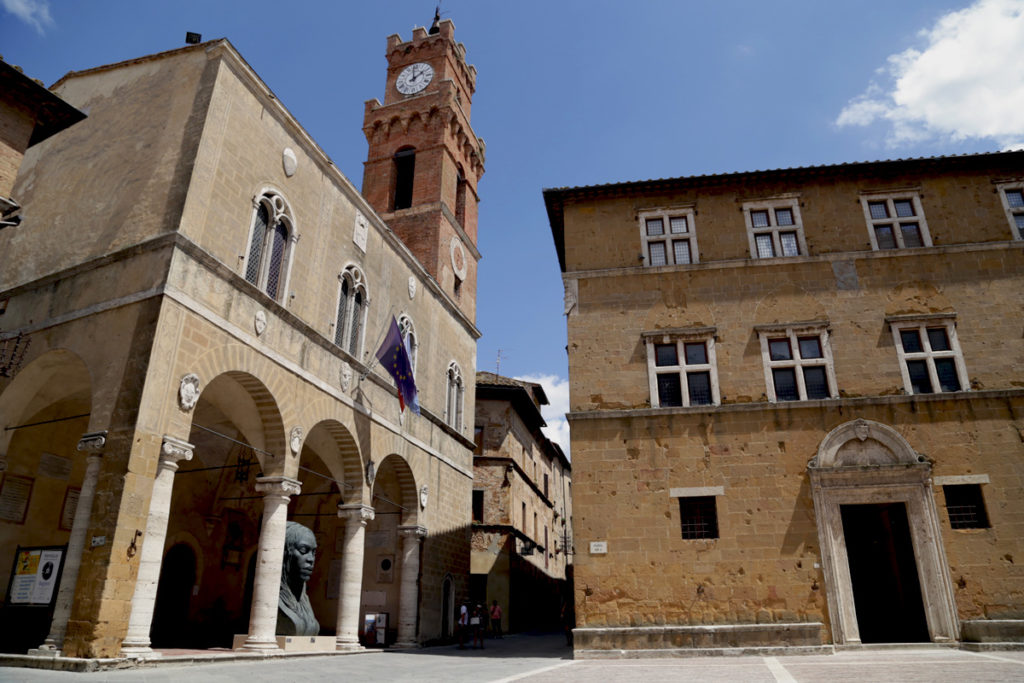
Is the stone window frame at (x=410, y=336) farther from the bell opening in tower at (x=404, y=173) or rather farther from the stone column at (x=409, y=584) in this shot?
the bell opening in tower at (x=404, y=173)

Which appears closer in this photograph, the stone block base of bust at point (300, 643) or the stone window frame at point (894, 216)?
the stone block base of bust at point (300, 643)

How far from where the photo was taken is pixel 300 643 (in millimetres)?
13875

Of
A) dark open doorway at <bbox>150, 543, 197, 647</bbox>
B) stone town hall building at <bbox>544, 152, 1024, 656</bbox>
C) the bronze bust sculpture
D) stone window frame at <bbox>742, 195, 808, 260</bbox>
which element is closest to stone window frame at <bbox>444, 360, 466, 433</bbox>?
stone town hall building at <bbox>544, 152, 1024, 656</bbox>

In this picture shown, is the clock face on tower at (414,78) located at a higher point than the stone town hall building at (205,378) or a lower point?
higher

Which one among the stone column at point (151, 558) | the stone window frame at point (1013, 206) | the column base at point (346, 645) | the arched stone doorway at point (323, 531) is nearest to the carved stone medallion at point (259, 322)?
the stone column at point (151, 558)

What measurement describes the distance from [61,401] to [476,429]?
1683 cm

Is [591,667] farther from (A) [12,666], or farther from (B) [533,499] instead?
(B) [533,499]

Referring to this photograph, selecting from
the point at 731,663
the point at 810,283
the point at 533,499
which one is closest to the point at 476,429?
the point at 533,499

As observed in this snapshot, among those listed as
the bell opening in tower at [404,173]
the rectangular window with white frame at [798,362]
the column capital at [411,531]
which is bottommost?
the column capital at [411,531]

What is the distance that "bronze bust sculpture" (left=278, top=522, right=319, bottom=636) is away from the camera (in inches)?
557

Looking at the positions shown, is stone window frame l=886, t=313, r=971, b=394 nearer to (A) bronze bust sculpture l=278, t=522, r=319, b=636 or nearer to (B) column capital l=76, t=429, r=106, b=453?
(A) bronze bust sculpture l=278, t=522, r=319, b=636

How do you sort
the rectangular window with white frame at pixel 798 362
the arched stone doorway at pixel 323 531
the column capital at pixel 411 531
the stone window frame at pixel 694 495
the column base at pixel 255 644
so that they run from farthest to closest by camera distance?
the arched stone doorway at pixel 323 531, the column capital at pixel 411 531, the rectangular window with white frame at pixel 798 362, the stone window frame at pixel 694 495, the column base at pixel 255 644

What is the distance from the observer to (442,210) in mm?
27109

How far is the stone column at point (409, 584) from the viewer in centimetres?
1861
